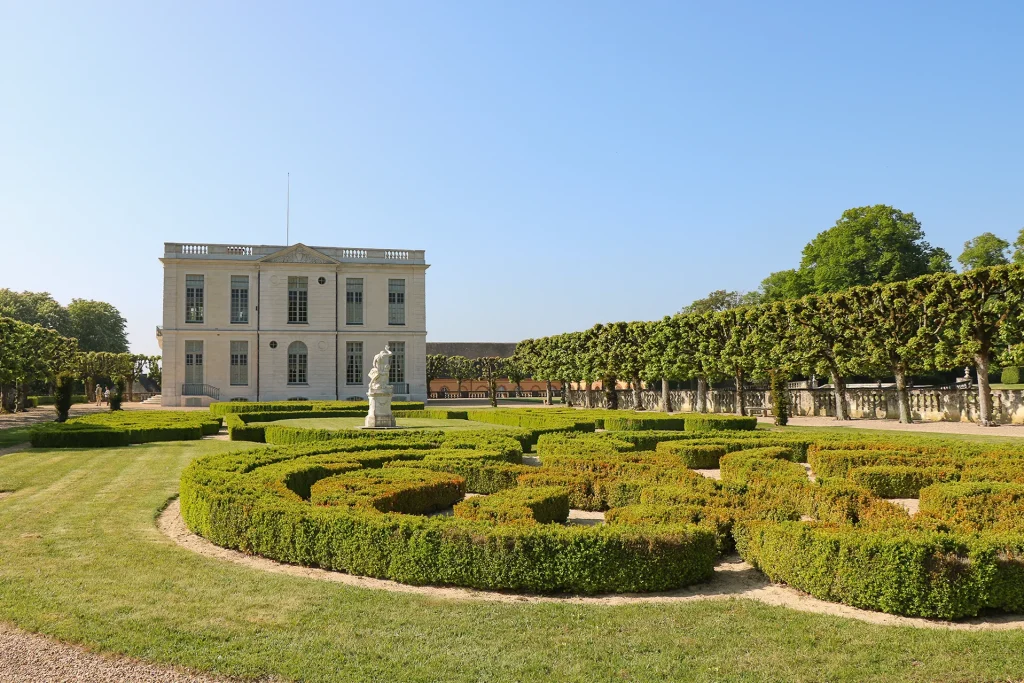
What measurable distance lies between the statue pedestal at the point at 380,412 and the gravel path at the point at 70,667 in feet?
55.9

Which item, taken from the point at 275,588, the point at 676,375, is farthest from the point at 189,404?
the point at 275,588

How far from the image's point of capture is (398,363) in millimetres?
56344

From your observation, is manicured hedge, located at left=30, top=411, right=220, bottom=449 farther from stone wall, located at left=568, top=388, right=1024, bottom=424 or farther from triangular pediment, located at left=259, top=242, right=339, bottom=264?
stone wall, located at left=568, top=388, right=1024, bottom=424

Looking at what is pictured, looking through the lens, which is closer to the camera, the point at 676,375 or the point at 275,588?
the point at 275,588

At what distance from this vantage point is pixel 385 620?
6.23 m

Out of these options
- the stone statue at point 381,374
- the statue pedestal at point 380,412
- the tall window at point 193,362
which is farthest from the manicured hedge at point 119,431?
the tall window at point 193,362

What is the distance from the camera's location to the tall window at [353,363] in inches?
2210

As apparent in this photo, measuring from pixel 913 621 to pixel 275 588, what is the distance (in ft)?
19.5

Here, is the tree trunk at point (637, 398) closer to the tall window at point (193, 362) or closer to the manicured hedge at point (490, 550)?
the tall window at point (193, 362)

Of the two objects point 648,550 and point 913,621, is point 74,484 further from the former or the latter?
point 913,621

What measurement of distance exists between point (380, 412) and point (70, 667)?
17.8m

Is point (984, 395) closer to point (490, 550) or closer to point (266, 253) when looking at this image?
point (490, 550)

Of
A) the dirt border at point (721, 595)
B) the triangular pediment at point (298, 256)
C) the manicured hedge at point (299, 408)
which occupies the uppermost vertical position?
the triangular pediment at point (298, 256)

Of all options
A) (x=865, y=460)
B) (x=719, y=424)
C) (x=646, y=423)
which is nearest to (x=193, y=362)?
(x=646, y=423)
